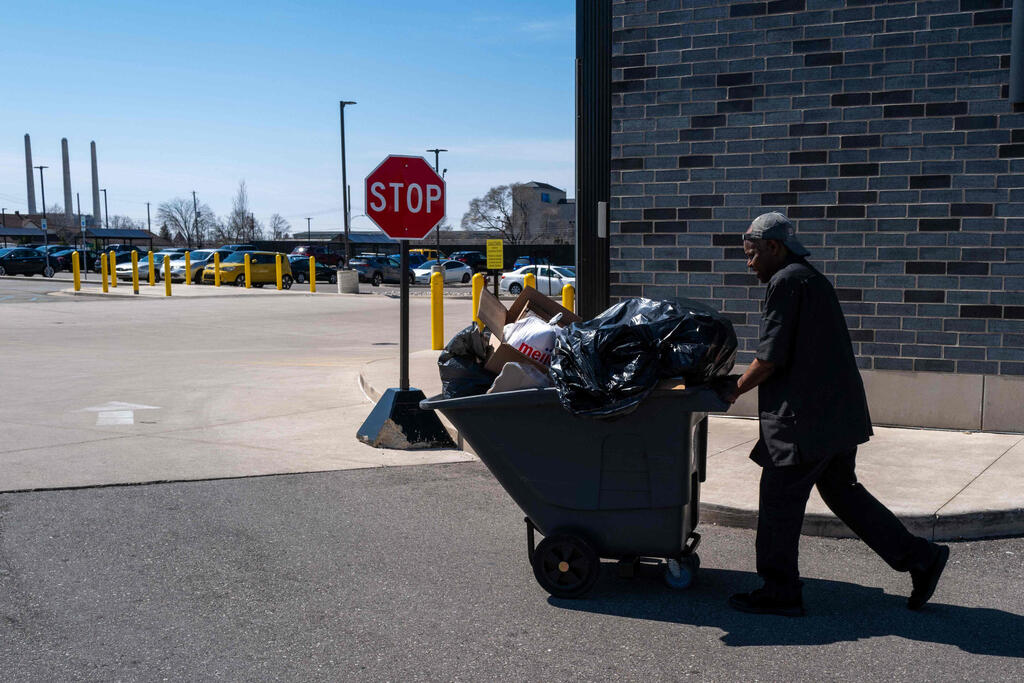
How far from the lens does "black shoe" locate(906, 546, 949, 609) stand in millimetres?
4246

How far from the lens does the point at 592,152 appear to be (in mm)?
9570

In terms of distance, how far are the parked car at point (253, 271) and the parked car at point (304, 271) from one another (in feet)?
14.8

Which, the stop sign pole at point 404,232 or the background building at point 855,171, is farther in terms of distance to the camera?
the stop sign pole at point 404,232

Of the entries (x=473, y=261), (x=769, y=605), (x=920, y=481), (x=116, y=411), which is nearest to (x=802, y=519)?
(x=769, y=605)

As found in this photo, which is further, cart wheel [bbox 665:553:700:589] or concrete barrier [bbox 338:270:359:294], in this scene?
concrete barrier [bbox 338:270:359:294]

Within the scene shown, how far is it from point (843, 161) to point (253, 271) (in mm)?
32447

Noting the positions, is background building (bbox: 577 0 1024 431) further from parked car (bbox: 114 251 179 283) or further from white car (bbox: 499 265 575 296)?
parked car (bbox: 114 251 179 283)

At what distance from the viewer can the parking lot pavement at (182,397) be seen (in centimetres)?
745

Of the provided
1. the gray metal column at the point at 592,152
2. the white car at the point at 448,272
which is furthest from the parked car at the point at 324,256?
the gray metal column at the point at 592,152

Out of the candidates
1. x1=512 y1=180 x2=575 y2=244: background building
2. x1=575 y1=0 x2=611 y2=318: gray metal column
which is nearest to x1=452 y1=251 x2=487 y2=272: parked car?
x1=512 y1=180 x2=575 y2=244: background building

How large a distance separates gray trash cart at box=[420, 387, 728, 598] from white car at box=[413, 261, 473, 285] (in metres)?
40.2

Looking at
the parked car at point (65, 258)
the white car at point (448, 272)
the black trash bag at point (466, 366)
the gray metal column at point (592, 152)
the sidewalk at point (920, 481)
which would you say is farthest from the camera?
the parked car at point (65, 258)

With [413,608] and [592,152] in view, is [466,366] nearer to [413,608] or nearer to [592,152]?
[413,608]

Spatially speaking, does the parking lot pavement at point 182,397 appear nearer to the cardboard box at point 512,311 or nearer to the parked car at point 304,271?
the cardboard box at point 512,311
